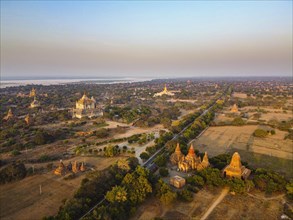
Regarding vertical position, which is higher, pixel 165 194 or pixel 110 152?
pixel 165 194

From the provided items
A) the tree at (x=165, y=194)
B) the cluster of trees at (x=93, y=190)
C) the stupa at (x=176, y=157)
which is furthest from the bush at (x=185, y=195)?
the stupa at (x=176, y=157)

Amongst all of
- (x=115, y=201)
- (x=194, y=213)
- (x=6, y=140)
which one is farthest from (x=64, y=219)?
(x=6, y=140)

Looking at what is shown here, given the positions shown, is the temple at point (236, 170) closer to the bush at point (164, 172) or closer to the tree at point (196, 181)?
the tree at point (196, 181)

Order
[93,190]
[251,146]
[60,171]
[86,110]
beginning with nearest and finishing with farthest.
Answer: [93,190]
[60,171]
[251,146]
[86,110]

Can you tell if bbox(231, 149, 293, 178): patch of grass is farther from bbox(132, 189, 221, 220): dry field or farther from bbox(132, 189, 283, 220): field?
bbox(132, 189, 221, 220): dry field

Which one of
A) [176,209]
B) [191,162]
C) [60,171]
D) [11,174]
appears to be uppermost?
[191,162]

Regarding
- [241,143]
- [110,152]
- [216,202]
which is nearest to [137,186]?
[216,202]

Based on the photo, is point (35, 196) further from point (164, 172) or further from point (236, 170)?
point (236, 170)
